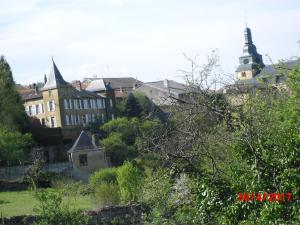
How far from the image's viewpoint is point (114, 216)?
21188 millimetres

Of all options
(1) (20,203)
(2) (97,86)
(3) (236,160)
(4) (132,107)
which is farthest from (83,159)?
(3) (236,160)

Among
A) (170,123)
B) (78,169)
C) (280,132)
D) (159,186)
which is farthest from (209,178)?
(78,169)

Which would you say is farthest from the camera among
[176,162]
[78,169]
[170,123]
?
[78,169]

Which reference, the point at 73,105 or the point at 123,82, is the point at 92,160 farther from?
the point at 123,82

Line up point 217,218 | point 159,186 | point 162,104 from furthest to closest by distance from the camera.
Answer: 1. point 159,186
2. point 162,104
3. point 217,218

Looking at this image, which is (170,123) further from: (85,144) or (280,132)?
(85,144)

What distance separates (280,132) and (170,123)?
12.0 feet

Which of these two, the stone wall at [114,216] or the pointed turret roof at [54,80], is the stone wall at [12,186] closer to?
the stone wall at [114,216]

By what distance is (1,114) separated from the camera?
50000 mm

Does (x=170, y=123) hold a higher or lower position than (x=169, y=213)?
higher

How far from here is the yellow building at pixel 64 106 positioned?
63031mm

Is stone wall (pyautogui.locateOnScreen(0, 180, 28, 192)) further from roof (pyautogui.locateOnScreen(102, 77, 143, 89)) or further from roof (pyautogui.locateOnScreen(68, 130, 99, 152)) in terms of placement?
roof (pyautogui.locateOnScreen(102, 77, 143, 89))

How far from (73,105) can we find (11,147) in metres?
22.0
